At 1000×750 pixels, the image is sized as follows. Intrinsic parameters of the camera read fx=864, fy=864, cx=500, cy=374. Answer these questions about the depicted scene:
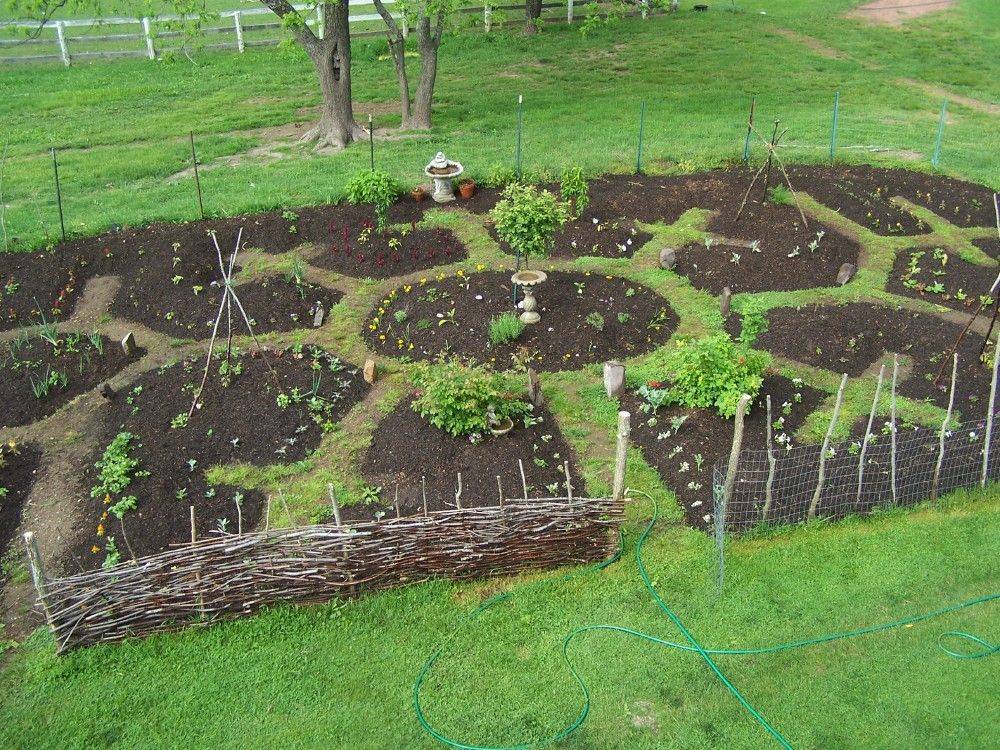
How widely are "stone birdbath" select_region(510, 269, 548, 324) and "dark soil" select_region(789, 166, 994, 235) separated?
5828 mm

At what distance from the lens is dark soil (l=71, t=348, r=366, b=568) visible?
25.7 ft

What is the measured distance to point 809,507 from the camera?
7.78 metres

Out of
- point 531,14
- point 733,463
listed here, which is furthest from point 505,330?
point 531,14

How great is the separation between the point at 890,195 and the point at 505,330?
7849 mm

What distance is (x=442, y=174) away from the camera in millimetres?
13703

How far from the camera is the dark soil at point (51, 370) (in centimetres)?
957

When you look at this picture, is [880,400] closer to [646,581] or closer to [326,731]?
[646,581]

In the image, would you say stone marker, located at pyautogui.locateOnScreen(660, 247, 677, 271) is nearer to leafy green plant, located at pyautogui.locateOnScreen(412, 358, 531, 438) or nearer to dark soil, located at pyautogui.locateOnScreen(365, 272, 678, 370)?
dark soil, located at pyautogui.locateOnScreen(365, 272, 678, 370)

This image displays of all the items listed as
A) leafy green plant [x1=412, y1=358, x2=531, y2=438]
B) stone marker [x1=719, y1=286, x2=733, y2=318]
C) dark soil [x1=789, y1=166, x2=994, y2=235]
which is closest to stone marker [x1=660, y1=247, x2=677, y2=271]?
stone marker [x1=719, y1=286, x2=733, y2=318]

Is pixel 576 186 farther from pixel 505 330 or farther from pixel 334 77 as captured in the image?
pixel 334 77

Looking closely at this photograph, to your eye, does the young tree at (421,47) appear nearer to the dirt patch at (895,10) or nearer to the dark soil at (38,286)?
the dark soil at (38,286)

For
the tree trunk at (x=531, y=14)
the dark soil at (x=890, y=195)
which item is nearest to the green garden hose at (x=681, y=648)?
the dark soil at (x=890, y=195)

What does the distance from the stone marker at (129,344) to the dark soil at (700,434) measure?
5975 millimetres

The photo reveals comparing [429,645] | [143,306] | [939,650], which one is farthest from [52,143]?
[939,650]
